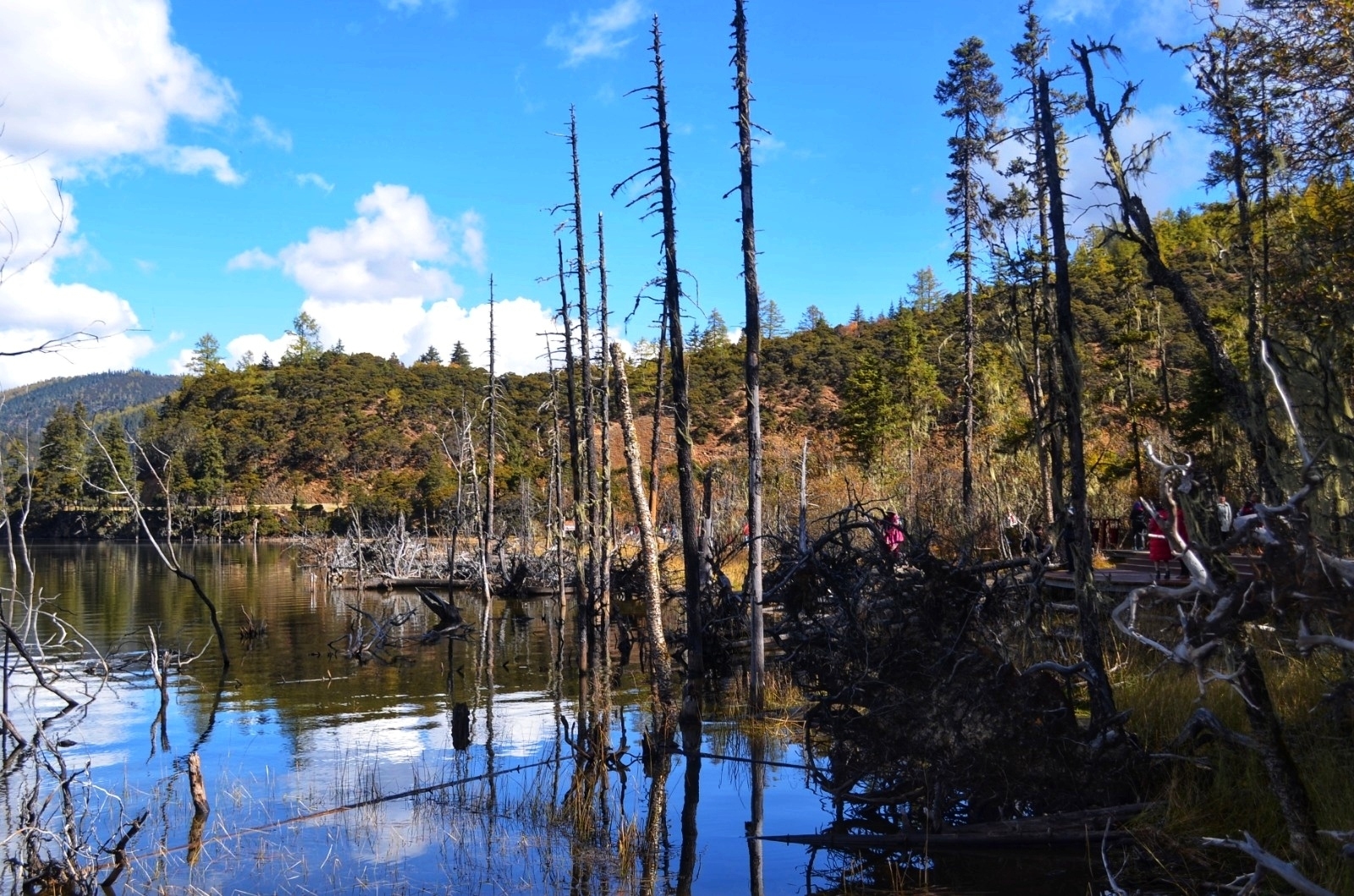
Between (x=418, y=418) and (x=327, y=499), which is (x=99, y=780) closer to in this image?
(x=327, y=499)

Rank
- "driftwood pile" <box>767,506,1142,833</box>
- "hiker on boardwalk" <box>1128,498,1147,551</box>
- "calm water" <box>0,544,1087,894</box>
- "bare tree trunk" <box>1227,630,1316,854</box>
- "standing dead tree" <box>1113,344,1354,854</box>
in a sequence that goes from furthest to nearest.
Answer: "hiker on boardwalk" <box>1128,498,1147,551</box> → "calm water" <box>0,544,1087,894</box> → "driftwood pile" <box>767,506,1142,833</box> → "bare tree trunk" <box>1227,630,1316,854</box> → "standing dead tree" <box>1113,344,1354,854</box>

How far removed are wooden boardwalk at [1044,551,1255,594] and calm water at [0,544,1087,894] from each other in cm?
520

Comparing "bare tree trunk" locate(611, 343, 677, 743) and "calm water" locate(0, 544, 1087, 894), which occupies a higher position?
"bare tree trunk" locate(611, 343, 677, 743)

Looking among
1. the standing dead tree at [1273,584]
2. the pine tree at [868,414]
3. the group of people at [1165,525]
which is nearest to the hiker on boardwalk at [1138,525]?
the group of people at [1165,525]

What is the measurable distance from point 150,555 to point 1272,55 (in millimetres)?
64888

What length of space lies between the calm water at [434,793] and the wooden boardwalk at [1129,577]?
520 cm

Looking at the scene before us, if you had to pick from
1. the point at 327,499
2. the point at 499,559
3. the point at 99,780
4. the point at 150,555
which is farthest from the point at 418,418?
the point at 99,780

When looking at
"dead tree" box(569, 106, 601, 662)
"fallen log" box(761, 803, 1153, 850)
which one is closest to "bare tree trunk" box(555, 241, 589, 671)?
"dead tree" box(569, 106, 601, 662)

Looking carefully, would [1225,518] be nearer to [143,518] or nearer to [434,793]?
[434,793]

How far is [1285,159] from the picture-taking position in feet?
49.1

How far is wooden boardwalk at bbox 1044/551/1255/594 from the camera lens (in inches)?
599

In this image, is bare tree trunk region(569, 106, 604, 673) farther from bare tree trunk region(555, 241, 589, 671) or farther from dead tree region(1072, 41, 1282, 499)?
dead tree region(1072, 41, 1282, 499)

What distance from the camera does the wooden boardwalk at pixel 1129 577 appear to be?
15.2m

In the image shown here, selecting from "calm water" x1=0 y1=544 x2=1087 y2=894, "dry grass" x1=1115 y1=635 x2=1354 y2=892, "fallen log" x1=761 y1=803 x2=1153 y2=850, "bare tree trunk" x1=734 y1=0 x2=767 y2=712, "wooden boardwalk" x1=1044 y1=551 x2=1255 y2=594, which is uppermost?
"bare tree trunk" x1=734 y1=0 x2=767 y2=712
